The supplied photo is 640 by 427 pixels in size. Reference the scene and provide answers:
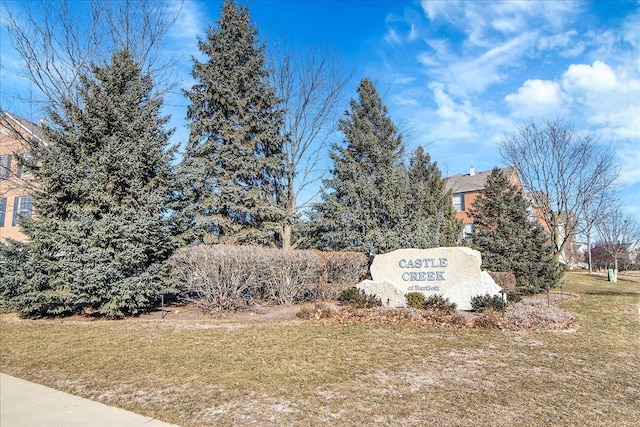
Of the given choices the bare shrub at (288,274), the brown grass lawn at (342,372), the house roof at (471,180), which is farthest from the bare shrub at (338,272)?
the house roof at (471,180)

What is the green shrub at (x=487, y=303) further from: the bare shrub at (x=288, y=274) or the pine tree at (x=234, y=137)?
the pine tree at (x=234, y=137)

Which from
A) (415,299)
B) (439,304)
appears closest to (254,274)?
(415,299)

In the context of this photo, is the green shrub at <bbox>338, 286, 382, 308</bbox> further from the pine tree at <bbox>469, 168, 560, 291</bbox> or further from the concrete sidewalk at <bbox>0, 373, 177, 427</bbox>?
the pine tree at <bbox>469, 168, 560, 291</bbox>

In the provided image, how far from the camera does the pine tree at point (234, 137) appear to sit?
1550cm

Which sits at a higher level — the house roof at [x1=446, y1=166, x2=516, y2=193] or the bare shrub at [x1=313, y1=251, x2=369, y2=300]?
the house roof at [x1=446, y1=166, x2=516, y2=193]

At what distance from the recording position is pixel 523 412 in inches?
145

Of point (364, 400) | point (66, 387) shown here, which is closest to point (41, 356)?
point (66, 387)

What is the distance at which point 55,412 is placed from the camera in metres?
3.84

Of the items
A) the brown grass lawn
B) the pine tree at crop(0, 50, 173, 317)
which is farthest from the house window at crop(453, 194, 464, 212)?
the pine tree at crop(0, 50, 173, 317)

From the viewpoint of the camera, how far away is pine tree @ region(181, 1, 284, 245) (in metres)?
15.5

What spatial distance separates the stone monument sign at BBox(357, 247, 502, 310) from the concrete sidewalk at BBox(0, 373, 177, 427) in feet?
25.6

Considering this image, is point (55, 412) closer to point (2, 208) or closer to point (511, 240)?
point (511, 240)

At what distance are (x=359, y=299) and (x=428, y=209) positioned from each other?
8877mm

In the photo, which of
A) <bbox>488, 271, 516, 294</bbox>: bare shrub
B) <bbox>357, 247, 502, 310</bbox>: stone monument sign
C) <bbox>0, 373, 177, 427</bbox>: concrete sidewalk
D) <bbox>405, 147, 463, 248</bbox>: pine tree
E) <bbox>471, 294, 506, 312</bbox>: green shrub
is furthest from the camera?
<bbox>405, 147, 463, 248</bbox>: pine tree
